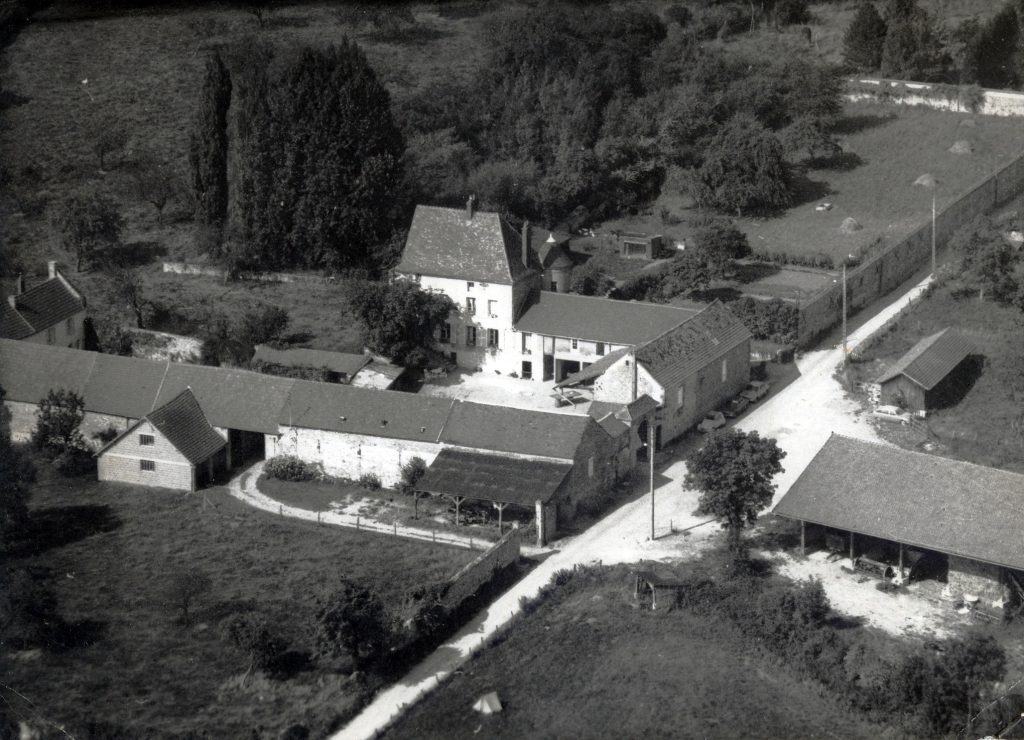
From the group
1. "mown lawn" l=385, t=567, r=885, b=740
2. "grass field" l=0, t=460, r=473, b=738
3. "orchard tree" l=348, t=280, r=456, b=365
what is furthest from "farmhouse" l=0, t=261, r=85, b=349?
"mown lawn" l=385, t=567, r=885, b=740

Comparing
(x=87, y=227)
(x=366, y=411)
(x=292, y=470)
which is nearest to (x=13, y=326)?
(x=87, y=227)

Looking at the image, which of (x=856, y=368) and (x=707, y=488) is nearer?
(x=707, y=488)

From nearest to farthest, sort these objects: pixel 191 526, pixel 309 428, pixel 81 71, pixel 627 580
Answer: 1. pixel 627 580
2. pixel 191 526
3. pixel 309 428
4. pixel 81 71

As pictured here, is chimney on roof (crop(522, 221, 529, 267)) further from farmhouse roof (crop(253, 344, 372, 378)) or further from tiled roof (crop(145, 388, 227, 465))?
tiled roof (crop(145, 388, 227, 465))

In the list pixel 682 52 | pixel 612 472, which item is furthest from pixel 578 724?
pixel 682 52

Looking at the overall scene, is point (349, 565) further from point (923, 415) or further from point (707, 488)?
point (923, 415)
